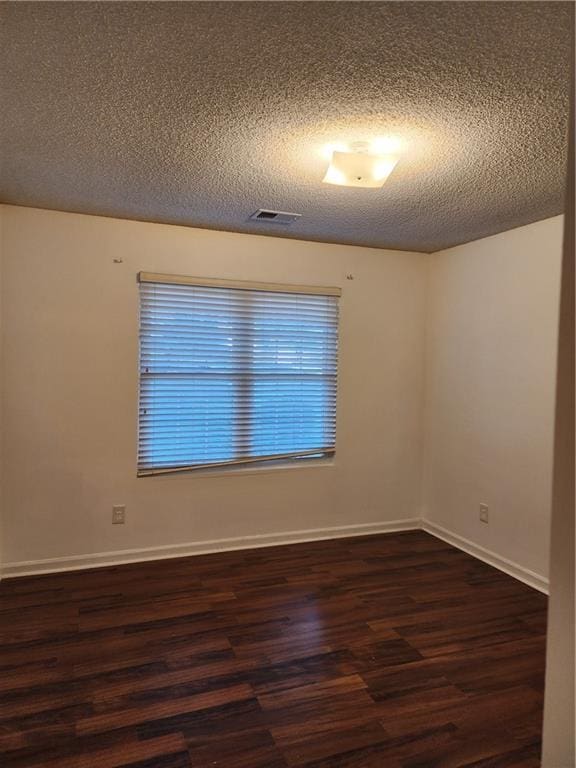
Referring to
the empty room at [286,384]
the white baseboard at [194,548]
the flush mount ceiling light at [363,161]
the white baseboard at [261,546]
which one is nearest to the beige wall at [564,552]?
the empty room at [286,384]

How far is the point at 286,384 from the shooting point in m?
4.00

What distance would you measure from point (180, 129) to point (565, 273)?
184 cm

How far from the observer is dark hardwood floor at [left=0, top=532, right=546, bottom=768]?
191 cm

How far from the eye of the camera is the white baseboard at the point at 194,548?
3377 mm

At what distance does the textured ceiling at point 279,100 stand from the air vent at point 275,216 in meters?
0.18

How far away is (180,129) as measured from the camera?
2.10 m

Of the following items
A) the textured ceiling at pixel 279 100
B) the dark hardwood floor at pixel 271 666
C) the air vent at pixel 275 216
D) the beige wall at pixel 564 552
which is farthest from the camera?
the air vent at pixel 275 216

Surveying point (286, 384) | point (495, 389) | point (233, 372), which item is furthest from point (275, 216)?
point (495, 389)

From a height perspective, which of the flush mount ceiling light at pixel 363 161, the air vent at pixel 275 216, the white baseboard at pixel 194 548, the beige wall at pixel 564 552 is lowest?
the white baseboard at pixel 194 548

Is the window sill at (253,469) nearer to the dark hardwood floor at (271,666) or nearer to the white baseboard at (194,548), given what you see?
the white baseboard at (194,548)

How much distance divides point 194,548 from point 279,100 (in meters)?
3.04

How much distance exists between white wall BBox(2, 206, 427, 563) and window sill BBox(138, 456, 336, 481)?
22mm

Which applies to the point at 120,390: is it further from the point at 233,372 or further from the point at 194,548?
the point at 194,548

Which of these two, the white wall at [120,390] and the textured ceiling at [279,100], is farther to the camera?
the white wall at [120,390]
